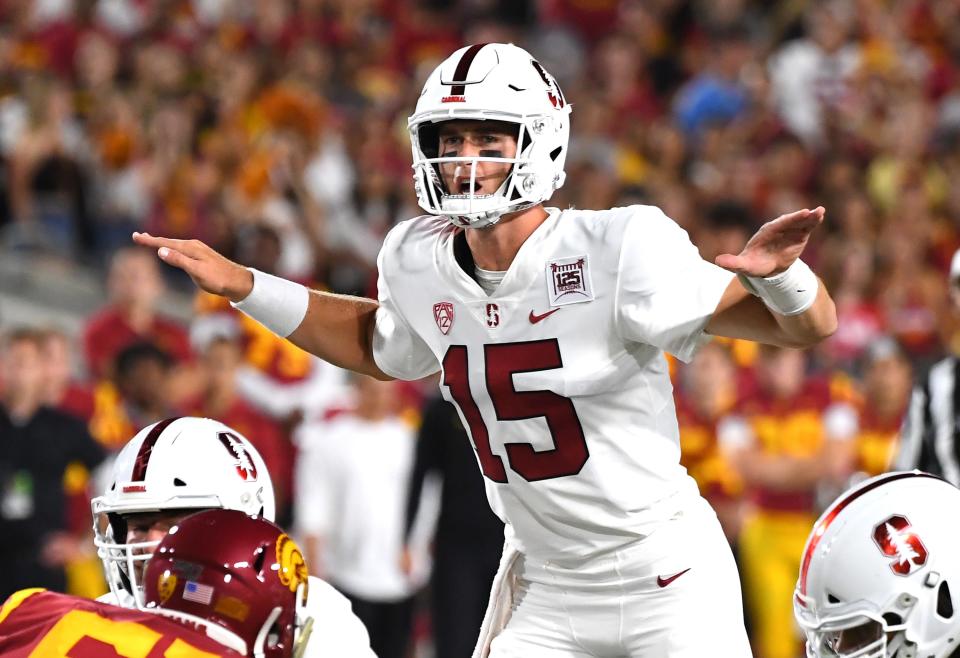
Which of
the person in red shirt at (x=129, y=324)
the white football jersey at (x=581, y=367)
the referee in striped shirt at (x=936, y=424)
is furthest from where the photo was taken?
the person in red shirt at (x=129, y=324)

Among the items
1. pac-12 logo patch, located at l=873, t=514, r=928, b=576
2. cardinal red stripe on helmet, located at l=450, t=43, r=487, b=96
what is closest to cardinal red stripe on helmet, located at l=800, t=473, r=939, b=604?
pac-12 logo patch, located at l=873, t=514, r=928, b=576

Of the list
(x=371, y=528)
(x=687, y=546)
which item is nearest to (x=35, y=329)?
(x=371, y=528)

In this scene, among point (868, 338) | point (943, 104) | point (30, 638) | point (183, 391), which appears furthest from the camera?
point (943, 104)

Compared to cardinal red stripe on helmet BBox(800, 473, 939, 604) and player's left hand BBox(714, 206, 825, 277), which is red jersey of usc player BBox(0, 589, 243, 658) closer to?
cardinal red stripe on helmet BBox(800, 473, 939, 604)

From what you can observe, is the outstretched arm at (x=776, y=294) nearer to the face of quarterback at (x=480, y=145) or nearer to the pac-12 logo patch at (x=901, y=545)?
the pac-12 logo patch at (x=901, y=545)

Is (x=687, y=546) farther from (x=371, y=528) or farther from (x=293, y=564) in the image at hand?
(x=371, y=528)

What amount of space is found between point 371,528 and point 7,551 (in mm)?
1723

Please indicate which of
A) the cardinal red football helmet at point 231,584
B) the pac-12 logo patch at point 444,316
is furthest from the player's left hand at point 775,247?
the cardinal red football helmet at point 231,584

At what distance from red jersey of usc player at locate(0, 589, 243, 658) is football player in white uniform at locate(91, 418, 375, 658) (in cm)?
65

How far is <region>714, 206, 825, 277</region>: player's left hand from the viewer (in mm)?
3314

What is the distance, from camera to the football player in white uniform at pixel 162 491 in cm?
387

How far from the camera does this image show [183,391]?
7.64 m

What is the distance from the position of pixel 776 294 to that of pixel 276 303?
135 cm

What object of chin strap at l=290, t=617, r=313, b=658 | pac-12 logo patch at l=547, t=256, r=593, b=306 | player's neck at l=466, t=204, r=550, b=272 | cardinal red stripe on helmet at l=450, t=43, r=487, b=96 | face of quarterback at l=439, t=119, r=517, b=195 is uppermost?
cardinal red stripe on helmet at l=450, t=43, r=487, b=96
